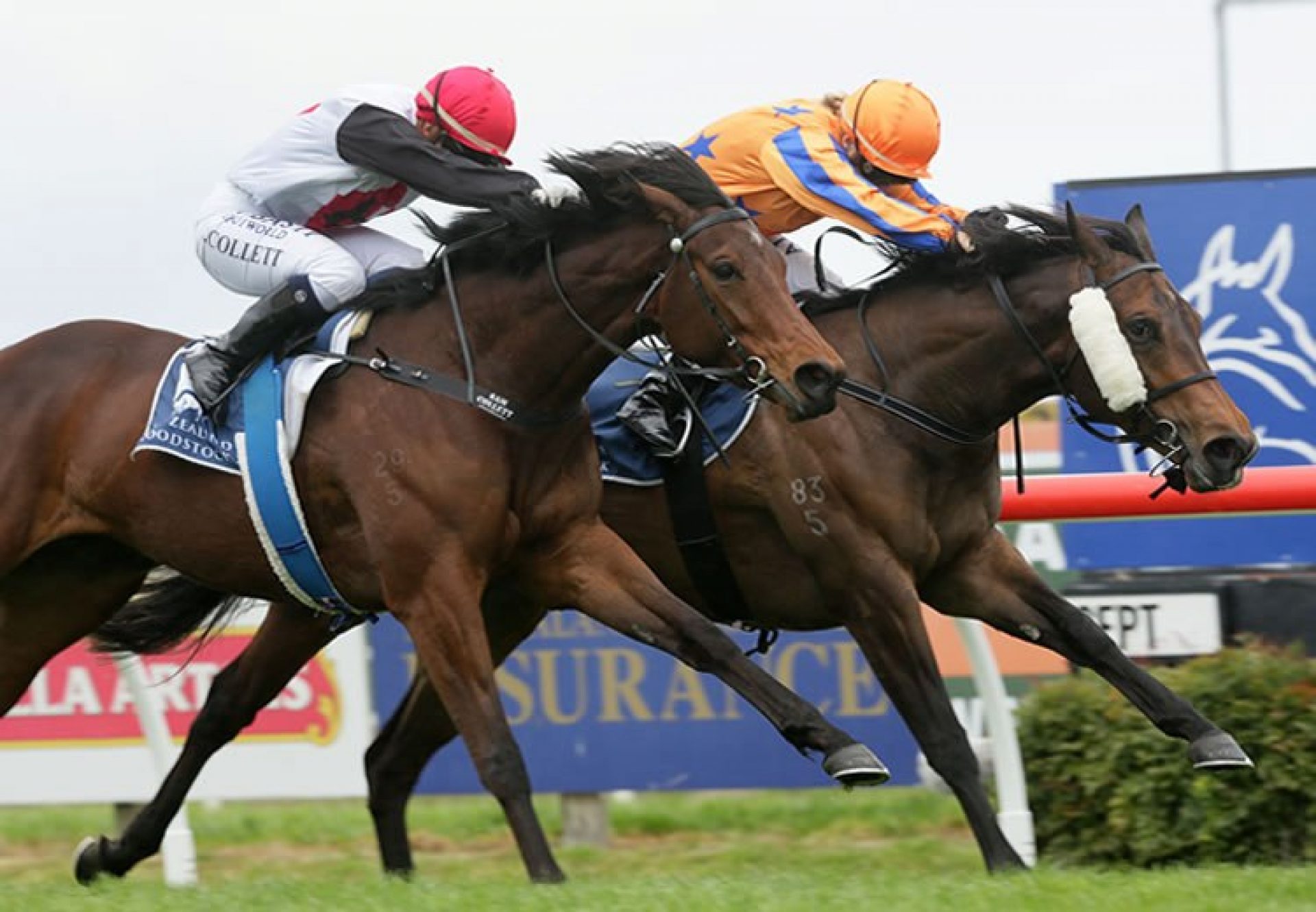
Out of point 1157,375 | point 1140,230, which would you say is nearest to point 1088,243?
point 1140,230

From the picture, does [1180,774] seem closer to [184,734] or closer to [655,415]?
[655,415]

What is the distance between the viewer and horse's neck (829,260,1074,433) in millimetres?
5230

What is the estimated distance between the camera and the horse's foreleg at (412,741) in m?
5.61

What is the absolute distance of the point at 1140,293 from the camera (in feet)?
16.5

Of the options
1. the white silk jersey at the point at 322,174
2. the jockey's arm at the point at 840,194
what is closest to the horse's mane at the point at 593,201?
the white silk jersey at the point at 322,174

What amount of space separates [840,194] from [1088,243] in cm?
60

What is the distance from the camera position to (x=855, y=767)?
441cm

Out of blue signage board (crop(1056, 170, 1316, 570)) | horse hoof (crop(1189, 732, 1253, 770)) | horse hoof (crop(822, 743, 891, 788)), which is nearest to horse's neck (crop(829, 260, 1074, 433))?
horse hoof (crop(1189, 732, 1253, 770))

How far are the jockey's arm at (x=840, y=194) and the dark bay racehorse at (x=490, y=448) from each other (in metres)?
0.57

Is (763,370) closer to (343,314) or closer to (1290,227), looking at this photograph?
(343,314)

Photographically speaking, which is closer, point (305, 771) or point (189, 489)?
point (189, 489)

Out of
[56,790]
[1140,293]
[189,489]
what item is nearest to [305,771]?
[56,790]

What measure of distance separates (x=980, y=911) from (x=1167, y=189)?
150 inches

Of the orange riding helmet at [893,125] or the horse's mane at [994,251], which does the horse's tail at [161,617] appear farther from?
the orange riding helmet at [893,125]
